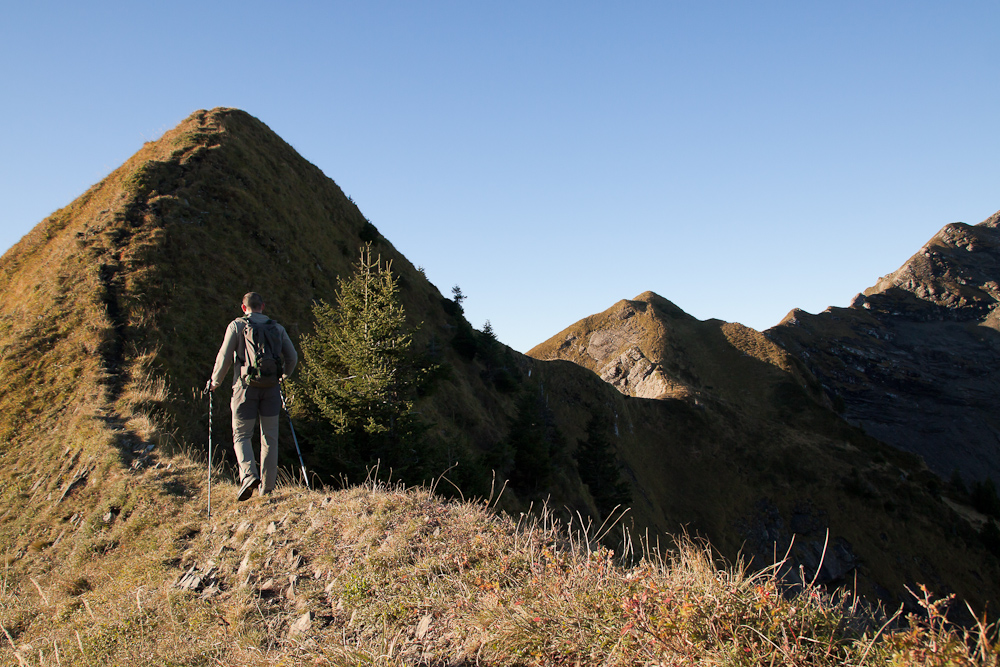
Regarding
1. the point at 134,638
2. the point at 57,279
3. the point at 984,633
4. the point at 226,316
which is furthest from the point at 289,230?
the point at 984,633

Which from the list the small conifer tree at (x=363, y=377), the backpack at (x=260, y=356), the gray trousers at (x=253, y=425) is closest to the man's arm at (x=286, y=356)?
the backpack at (x=260, y=356)

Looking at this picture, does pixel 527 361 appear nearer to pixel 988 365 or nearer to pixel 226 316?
pixel 226 316

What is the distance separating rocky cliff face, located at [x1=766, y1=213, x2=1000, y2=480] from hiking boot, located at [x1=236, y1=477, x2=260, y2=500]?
117 metres

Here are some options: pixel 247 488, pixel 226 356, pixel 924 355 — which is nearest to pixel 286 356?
pixel 226 356

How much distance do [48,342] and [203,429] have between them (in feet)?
18.3

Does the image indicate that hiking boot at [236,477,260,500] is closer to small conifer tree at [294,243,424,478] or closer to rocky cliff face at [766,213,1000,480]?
small conifer tree at [294,243,424,478]

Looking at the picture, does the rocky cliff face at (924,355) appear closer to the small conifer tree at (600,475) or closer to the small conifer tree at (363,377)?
the small conifer tree at (600,475)

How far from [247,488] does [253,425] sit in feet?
3.08

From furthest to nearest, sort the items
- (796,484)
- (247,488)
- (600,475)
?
(796,484)
(600,475)
(247,488)

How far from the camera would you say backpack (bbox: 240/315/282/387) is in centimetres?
760

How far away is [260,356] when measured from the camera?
7.61 meters

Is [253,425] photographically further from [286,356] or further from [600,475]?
[600,475]

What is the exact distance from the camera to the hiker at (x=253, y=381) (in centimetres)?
762

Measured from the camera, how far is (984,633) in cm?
258
